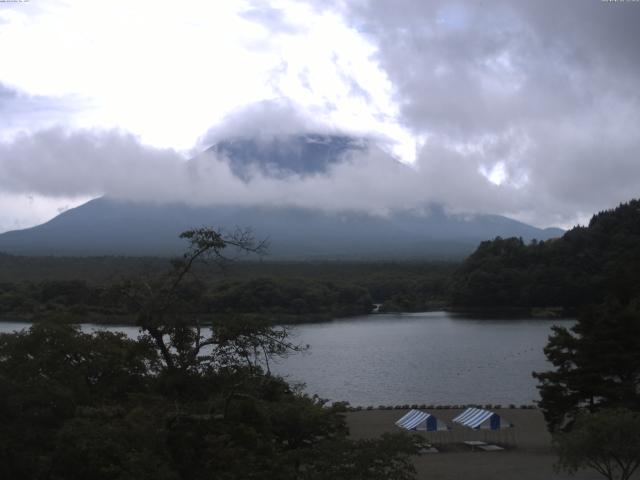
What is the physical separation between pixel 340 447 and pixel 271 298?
33.9 metres

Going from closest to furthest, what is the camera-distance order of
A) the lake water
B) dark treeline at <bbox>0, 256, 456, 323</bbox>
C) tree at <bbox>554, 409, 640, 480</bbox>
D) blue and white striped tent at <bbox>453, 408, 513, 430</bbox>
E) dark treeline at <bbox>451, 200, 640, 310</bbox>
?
1. tree at <bbox>554, 409, 640, 480</bbox>
2. blue and white striped tent at <bbox>453, 408, 513, 430</bbox>
3. the lake water
4. dark treeline at <bbox>0, 256, 456, 323</bbox>
5. dark treeline at <bbox>451, 200, 640, 310</bbox>

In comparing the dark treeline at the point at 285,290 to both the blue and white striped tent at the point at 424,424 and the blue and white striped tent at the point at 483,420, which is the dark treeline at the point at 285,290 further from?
the blue and white striped tent at the point at 483,420

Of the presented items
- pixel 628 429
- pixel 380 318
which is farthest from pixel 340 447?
pixel 380 318

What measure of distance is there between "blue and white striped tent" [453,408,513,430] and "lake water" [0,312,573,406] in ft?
10.7

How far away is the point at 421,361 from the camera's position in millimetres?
24625

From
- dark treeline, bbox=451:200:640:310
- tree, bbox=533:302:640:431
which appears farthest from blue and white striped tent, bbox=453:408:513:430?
dark treeline, bbox=451:200:640:310

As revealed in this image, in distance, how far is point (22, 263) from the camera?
55.2 m

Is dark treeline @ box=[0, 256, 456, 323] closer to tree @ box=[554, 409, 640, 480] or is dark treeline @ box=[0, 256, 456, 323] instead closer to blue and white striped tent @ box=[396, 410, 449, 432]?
blue and white striped tent @ box=[396, 410, 449, 432]

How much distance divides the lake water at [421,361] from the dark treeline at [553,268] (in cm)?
509

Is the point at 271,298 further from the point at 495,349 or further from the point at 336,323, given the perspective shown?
the point at 495,349

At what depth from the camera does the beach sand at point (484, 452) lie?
10.9 m

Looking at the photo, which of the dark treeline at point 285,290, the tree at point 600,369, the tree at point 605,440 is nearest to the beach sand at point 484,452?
the tree at point 600,369

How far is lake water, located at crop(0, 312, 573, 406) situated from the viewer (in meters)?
19.3

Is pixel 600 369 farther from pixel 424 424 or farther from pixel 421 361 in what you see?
pixel 421 361
